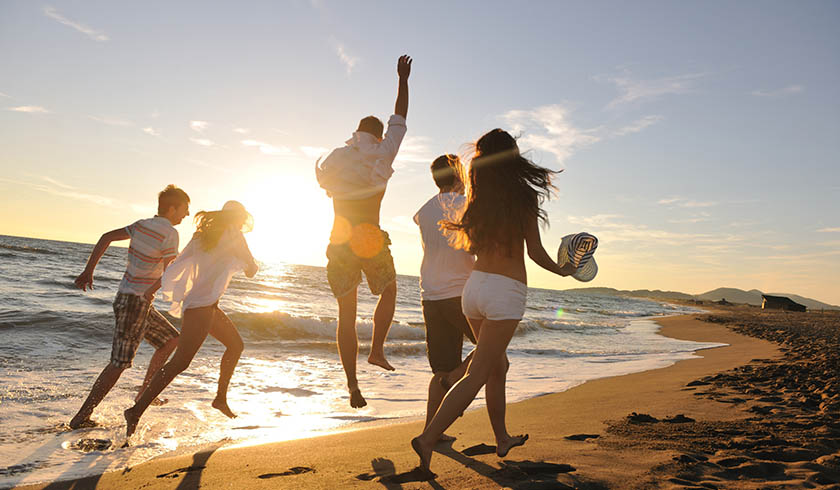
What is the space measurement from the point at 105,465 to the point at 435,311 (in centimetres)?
280

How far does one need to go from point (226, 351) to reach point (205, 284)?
0.73 meters

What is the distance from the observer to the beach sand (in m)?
2.94

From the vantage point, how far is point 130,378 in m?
7.30

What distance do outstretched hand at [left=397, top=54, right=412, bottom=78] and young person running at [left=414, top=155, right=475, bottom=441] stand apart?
72 cm

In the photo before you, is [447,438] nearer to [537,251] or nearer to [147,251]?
[537,251]

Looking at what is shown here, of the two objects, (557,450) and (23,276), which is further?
(23,276)

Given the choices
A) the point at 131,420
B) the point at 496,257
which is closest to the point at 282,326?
the point at 131,420

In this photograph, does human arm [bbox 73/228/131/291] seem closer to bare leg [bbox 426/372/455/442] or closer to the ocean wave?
bare leg [bbox 426/372/455/442]

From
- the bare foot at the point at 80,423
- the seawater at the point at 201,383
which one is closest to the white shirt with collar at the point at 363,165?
the seawater at the point at 201,383

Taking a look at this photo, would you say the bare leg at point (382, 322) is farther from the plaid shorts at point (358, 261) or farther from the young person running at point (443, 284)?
the young person running at point (443, 284)

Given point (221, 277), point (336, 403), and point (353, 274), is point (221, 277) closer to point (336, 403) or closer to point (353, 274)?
point (353, 274)

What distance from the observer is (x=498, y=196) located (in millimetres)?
3076

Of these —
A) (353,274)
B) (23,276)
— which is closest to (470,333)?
(353,274)

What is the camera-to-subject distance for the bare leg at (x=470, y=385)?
2.94m
